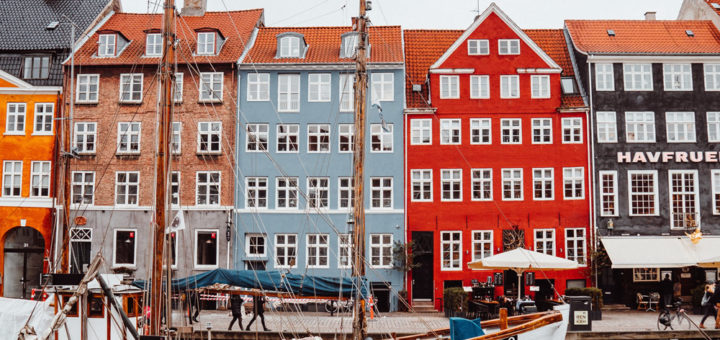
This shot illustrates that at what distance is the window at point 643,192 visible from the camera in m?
33.0

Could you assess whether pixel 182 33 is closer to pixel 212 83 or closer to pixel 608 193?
pixel 212 83

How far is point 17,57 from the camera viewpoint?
117 feet

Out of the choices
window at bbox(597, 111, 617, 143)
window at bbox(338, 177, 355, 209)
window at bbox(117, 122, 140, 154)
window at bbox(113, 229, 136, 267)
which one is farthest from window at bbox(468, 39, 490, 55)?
window at bbox(113, 229, 136, 267)

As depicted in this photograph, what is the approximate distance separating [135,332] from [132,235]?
17.2 metres

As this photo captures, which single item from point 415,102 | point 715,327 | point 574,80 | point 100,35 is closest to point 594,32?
point 574,80

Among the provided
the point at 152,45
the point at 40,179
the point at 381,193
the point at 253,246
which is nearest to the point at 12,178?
the point at 40,179

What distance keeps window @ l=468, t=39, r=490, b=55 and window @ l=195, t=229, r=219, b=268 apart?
45.6 feet

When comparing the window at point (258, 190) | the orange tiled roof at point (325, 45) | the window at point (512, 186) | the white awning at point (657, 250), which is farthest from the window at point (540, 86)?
the window at point (258, 190)

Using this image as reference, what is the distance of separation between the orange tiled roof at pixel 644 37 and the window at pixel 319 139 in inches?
474

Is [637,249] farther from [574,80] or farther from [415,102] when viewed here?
[415,102]

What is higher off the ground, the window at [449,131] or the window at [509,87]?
the window at [509,87]

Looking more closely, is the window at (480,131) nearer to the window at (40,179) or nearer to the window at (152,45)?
the window at (152,45)

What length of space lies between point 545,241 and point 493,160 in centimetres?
415

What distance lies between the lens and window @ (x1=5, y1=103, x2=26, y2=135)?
34656mm
